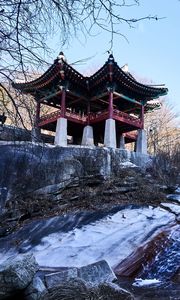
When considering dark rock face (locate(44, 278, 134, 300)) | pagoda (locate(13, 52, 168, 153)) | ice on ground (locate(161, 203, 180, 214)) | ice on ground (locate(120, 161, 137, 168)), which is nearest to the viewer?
dark rock face (locate(44, 278, 134, 300))

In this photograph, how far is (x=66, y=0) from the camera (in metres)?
2.52

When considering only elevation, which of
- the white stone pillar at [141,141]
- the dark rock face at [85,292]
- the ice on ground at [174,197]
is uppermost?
the white stone pillar at [141,141]

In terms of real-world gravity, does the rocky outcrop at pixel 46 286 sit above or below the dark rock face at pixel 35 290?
above

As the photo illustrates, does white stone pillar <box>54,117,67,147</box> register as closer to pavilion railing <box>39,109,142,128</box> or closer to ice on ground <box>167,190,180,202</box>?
pavilion railing <box>39,109,142,128</box>

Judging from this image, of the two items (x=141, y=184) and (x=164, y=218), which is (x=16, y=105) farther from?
(x=141, y=184)

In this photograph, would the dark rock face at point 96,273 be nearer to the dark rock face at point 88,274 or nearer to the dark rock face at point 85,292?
the dark rock face at point 88,274

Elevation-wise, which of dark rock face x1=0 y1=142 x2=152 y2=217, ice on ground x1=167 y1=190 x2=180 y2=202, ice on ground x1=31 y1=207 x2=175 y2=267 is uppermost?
dark rock face x1=0 y1=142 x2=152 y2=217

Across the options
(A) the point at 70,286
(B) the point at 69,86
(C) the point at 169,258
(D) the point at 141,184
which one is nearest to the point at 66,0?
(A) the point at 70,286

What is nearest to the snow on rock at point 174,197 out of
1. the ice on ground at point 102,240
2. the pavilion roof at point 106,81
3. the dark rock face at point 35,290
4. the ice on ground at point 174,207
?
the ice on ground at point 174,207

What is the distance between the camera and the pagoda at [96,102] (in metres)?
17.9

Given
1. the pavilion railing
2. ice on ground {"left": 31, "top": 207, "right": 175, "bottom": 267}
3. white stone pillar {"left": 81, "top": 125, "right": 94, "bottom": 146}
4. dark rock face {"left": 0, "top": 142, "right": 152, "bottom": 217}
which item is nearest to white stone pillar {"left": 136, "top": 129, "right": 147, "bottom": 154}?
the pavilion railing

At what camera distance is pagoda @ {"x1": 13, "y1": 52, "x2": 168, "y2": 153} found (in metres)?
17.9

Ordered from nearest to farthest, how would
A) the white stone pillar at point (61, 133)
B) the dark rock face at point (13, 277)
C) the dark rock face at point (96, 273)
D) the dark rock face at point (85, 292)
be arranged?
the dark rock face at point (85, 292) < the dark rock face at point (13, 277) < the dark rock face at point (96, 273) < the white stone pillar at point (61, 133)

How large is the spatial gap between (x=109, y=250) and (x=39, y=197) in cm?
436
